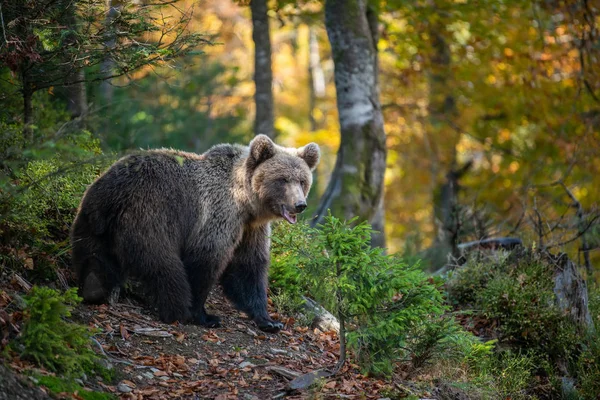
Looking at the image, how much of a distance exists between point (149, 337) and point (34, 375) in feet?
5.99

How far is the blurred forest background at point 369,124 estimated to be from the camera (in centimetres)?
716

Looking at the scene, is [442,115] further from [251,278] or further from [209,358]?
[209,358]

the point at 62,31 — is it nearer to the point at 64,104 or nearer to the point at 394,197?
the point at 64,104

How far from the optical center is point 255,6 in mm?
13039

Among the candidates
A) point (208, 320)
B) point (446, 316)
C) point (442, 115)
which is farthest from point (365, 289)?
point (442, 115)

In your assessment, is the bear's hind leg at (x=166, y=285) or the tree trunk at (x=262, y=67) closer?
the bear's hind leg at (x=166, y=285)

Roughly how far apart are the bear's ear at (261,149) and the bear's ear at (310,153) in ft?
1.18

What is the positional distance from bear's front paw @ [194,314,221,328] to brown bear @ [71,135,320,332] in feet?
0.05

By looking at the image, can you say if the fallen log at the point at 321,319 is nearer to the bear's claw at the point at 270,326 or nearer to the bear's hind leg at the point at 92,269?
the bear's claw at the point at 270,326

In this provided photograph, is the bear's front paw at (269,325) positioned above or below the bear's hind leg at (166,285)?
below

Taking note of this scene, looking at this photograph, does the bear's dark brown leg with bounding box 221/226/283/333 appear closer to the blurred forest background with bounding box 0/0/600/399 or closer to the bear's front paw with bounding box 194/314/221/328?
the bear's front paw with bounding box 194/314/221/328

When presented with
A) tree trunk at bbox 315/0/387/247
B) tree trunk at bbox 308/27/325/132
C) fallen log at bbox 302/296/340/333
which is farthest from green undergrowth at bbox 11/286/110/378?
tree trunk at bbox 308/27/325/132

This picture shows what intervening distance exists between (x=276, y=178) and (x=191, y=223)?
102cm

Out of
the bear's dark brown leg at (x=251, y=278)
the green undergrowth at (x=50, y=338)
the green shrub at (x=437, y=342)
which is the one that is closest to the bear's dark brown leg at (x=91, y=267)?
the bear's dark brown leg at (x=251, y=278)
